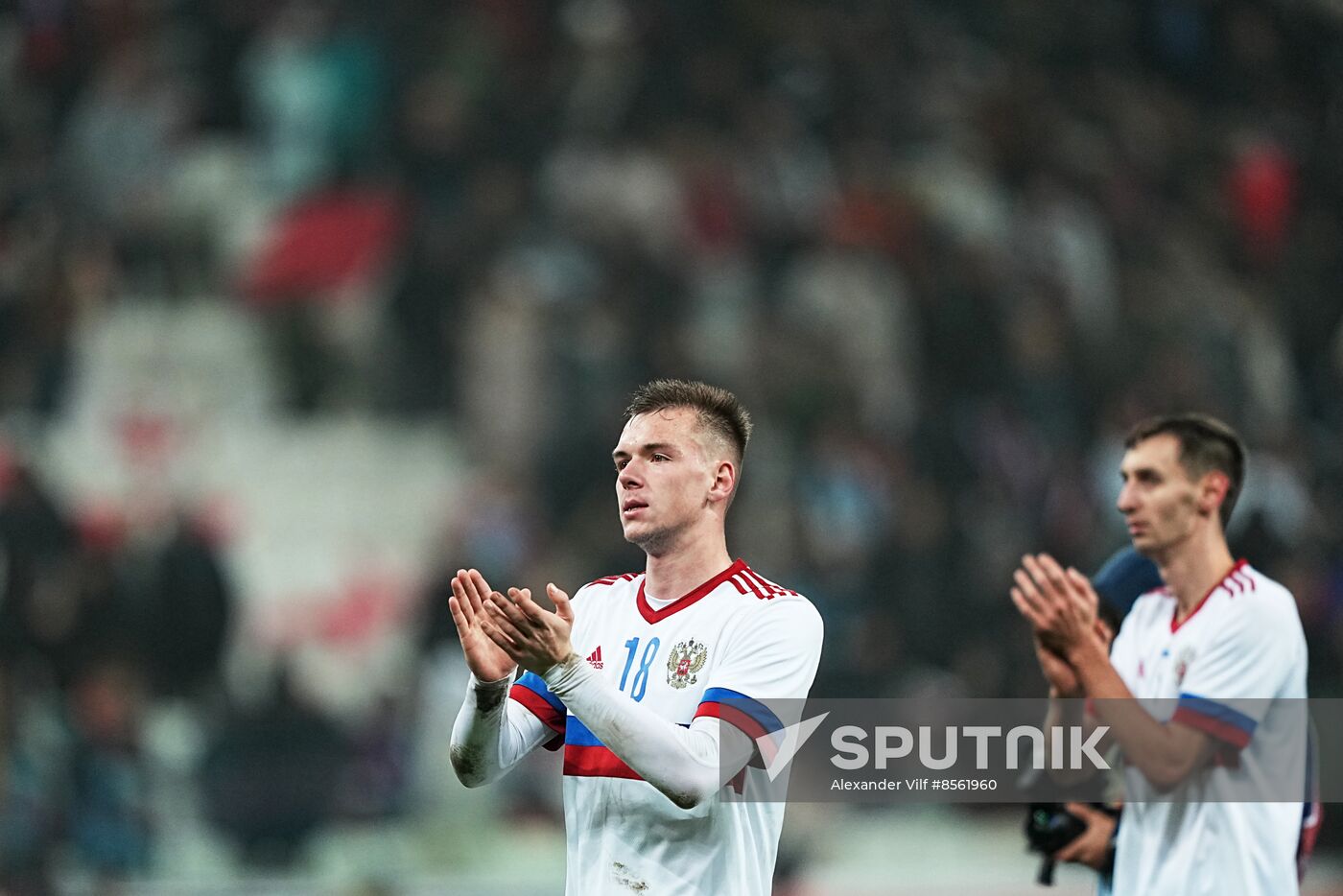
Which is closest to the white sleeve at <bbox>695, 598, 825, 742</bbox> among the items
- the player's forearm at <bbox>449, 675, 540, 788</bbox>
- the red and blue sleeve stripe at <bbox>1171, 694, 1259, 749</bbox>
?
the player's forearm at <bbox>449, 675, 540, 788</bbox>

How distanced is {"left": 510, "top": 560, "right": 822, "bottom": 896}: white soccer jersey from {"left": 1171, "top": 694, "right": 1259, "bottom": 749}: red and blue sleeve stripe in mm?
1311

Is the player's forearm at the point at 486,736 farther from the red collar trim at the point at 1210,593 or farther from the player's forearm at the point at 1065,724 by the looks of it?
the red collar trim at the point at 1210,593

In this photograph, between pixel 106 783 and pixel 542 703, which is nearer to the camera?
pixel 542 703

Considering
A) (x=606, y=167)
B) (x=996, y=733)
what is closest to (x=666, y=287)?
(x=606, y=167)

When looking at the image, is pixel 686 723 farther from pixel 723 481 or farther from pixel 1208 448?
pixel 1208 448

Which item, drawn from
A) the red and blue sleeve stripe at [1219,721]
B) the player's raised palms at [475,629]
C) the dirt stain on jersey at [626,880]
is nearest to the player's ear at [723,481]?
the player's raised palms at [475,629]

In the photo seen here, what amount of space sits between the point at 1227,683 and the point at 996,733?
7.31 feet

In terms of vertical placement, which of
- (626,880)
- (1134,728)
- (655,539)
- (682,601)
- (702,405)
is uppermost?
(702,405)

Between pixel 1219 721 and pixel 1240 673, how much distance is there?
0.16m

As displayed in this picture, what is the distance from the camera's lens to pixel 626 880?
3.61 metres

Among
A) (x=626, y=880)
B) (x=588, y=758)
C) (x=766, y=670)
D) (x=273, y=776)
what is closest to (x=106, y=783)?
(x=273, y=776)

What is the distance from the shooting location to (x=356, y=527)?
40.6 ft

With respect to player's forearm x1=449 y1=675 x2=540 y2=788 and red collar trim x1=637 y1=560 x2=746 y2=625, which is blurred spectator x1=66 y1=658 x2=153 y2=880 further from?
red collar trim x1=637 y1=560 x2=746 y2=625

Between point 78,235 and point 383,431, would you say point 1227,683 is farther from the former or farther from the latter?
point 78,235
